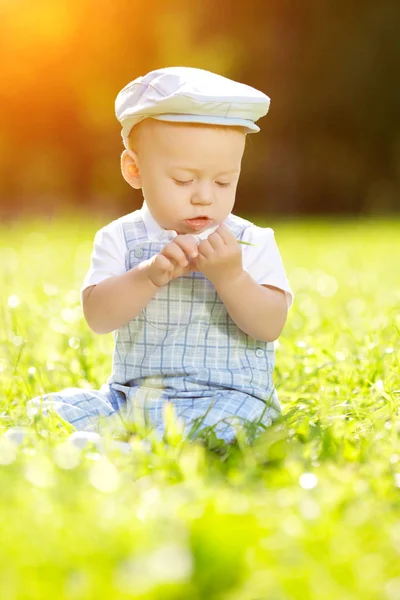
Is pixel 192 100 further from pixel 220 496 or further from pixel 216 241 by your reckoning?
pixel 220 496

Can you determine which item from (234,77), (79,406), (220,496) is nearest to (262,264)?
(79,406)

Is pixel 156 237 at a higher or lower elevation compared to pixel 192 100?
lower

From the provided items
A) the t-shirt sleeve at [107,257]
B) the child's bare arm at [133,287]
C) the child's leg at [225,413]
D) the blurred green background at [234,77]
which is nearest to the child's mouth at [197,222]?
the child's bare arm at [133,287]

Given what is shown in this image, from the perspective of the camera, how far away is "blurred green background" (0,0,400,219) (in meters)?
12.7

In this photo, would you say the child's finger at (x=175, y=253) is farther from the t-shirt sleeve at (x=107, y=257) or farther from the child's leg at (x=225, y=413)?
the child's leg at (x=225, y=413)

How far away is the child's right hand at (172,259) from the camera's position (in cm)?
225

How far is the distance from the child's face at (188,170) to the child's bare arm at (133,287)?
111 millimetres

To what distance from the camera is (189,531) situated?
1432 millimetres

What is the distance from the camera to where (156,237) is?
2.48 meters

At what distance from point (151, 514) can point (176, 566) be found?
30 cm

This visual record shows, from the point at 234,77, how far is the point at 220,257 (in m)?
11.5

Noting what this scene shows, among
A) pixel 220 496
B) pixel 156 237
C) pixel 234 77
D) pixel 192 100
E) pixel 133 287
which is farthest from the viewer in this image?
pixel 234 77

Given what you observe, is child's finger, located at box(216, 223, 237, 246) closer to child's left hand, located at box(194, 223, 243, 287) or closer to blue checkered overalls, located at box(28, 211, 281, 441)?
child's left hand, located at box(194, 223, 243, 287)

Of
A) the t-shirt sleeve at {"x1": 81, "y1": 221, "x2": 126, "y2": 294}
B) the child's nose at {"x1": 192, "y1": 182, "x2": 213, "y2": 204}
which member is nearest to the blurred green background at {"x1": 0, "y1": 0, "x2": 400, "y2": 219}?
the t-shirt sleeve at {"x1": 81, "y1": 221, "x2": 126, "y2": 294}
